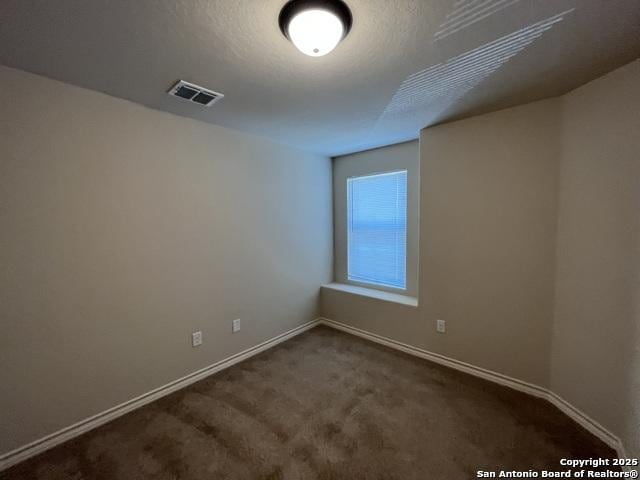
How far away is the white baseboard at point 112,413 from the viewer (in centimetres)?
154

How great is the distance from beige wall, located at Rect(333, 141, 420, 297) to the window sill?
0.08m

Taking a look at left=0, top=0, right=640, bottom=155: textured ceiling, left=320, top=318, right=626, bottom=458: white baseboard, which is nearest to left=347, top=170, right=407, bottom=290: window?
left=320, top=318, right=626, bottom=458: white baseboard

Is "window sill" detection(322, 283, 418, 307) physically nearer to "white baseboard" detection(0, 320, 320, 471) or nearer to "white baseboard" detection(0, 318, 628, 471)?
"white baseboard" detection(0, 318, 628, 471)

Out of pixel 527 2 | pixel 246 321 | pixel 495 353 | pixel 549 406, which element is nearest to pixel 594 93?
pixel 527 2

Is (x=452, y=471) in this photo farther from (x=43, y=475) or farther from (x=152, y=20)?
(x=152, y=20)

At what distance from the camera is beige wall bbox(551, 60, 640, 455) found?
1465mm

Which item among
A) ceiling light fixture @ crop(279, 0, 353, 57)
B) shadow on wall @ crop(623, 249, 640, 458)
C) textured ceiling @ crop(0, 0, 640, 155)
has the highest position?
textured ceiling @ crop(0, 0, 640, 155)

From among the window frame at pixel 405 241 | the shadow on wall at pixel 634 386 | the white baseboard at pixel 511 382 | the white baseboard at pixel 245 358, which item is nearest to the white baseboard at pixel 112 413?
the white baseboard at pixel 245 358

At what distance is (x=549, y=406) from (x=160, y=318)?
123 inches

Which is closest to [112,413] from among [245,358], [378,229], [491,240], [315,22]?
[245,358]

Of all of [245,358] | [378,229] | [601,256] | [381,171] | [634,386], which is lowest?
[245,358]

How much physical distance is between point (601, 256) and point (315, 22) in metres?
2.16

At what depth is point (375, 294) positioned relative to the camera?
10.5 ft

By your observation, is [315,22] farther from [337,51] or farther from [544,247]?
[544,247]
